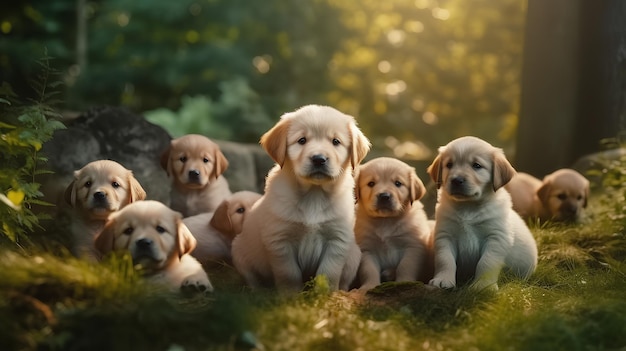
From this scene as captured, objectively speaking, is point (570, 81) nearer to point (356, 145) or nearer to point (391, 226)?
point (391, 226)

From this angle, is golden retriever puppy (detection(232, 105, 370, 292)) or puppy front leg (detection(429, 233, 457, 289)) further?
puppy front leg (detection(429, 233, 457, 289))

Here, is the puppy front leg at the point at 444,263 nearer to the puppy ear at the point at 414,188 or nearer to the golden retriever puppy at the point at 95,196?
the puppy ear at the point at 414,188

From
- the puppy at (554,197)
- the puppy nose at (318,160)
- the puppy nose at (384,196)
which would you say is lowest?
the puppy at (554,197)

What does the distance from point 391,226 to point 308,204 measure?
1.12m

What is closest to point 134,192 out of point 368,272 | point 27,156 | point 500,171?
point 27,156

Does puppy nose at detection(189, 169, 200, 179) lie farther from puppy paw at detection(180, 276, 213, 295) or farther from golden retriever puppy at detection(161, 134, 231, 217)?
puppy paw at detection(180, 276, 213, 295)

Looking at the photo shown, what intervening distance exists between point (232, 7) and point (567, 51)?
7792 millimetres

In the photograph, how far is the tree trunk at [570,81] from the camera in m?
9.88

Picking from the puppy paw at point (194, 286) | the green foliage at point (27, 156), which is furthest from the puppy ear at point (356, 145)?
the green foliage at point (27, 156)

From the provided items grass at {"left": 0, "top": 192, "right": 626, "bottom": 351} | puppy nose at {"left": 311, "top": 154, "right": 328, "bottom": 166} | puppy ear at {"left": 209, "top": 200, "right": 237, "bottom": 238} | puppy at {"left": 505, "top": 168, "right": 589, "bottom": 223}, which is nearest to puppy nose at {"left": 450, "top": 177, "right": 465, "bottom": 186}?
grass at {"left": 0, "top": 192, "right": 626, "bottom": 351}

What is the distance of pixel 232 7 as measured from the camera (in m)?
15.8

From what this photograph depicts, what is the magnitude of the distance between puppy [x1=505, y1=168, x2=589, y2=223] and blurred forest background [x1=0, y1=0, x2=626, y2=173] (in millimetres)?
4840

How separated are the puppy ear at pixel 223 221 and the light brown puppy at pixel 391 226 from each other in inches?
44.6

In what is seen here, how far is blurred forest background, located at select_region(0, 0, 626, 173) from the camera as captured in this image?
51.0 ft
